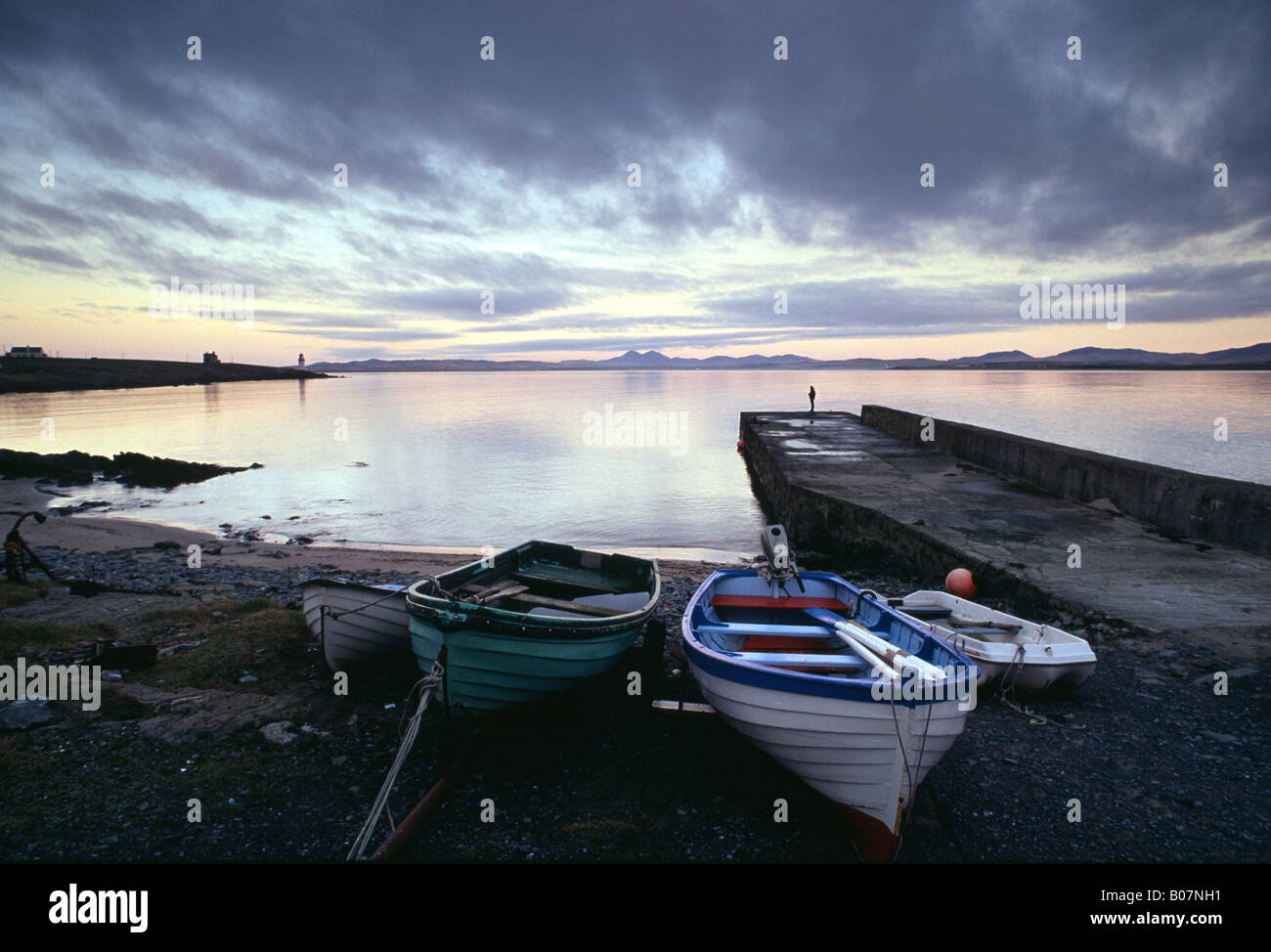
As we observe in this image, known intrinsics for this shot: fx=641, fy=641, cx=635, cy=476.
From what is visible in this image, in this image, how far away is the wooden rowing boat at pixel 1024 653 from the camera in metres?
6.61

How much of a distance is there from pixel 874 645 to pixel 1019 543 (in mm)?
6976

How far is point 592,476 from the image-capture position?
105 feet

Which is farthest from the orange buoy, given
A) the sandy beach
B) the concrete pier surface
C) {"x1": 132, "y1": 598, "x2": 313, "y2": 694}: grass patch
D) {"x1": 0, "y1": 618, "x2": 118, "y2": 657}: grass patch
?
{"x1": 0, "y1": 618, "x2": 118, "y2": 657}: grass patch

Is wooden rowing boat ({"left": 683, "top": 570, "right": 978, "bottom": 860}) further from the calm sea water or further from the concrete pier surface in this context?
the calm sea water

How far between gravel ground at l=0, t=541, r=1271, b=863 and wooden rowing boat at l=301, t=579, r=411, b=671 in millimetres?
335

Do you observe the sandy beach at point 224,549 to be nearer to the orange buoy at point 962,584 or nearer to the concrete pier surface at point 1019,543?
the concrete pier surface at point 1019,543

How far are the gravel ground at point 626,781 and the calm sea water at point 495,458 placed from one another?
39.7ft

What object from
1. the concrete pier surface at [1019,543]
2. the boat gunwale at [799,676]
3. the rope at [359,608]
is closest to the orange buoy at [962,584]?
the concrete pier surface at [1019,543]

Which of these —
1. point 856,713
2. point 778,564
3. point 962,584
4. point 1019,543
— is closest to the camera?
point 856,713

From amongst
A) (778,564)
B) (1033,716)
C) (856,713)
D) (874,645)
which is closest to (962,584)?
(1033,716)

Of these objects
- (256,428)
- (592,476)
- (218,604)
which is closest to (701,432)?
(592,476)

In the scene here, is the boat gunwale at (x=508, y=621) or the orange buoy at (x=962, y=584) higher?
the boat gunwale at (x=508, y=621)

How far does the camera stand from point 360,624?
7.36 meters

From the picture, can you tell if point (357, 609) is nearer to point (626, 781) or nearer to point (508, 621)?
point (508, 621)
